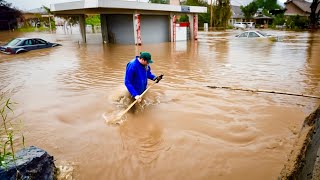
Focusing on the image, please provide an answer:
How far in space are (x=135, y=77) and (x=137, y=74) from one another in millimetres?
86

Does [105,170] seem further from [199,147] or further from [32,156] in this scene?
[199,147]

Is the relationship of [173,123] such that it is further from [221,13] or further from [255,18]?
[255,18]

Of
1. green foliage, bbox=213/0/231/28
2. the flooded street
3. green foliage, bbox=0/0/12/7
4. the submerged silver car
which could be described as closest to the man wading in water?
the flooded street

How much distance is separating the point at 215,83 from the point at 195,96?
4.91 feet

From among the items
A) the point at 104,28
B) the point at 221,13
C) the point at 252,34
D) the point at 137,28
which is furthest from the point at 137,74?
the point at 221,13

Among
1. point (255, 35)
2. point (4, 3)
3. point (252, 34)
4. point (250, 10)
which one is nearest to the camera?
point (255, 35)

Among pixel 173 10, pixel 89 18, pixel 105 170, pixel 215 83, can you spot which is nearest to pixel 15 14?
pixel 89 18

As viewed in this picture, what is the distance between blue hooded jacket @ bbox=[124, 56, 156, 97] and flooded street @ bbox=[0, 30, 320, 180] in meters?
0.62

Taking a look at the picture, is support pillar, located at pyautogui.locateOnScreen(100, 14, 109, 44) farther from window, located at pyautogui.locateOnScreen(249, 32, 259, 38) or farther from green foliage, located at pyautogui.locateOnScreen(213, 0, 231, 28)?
green foliage, located at pyautogui.locateOnScreen(213, 0, 231, 28)

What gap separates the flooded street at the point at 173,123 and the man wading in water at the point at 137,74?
0.60m

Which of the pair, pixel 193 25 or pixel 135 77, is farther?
pixel 193 25

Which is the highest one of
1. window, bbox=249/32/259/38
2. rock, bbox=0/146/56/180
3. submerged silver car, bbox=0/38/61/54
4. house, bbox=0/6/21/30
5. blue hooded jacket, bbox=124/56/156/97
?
house, bbox=0/6/21/30

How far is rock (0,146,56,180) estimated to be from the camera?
8.46 ft

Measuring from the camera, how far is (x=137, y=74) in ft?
17.8
